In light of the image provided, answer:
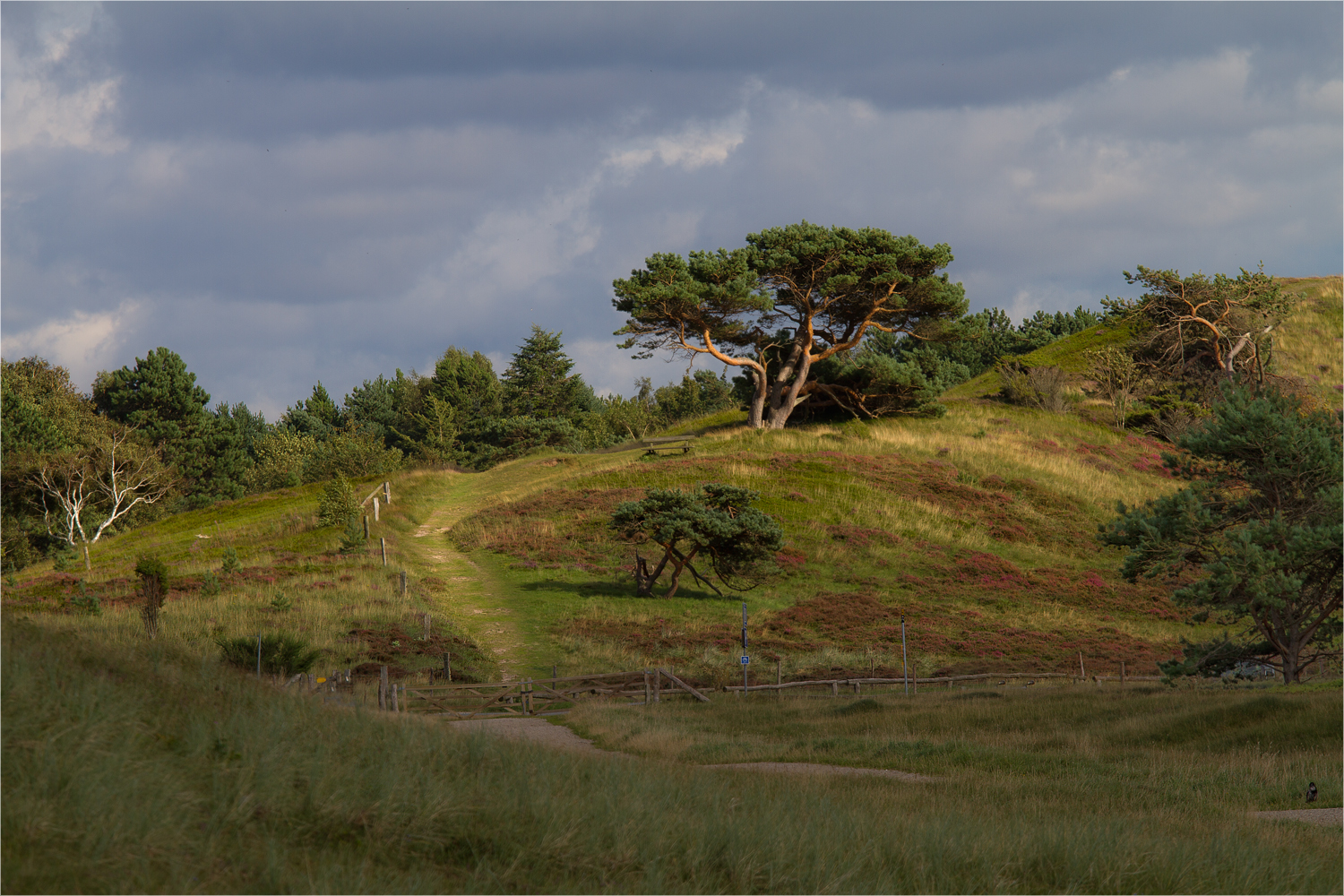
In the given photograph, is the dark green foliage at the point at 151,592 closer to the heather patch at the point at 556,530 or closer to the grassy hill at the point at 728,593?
the grassy hill at the point at 728,593

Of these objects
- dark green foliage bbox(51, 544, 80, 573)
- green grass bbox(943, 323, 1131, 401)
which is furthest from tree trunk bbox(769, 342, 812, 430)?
dark green foliage bbox(51, 544, 80, 573)

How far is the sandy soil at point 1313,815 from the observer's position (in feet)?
35.6

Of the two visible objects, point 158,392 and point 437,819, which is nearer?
point 437,819

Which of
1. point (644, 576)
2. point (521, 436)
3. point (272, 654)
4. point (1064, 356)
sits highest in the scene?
point (1064, 356)

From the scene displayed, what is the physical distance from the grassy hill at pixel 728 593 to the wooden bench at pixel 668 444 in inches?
50.2

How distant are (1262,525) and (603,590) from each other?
2250 centimetres

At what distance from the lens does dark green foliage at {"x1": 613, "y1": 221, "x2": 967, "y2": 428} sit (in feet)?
181

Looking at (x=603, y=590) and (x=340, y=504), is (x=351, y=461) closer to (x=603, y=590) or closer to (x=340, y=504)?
(x=340, y=504)

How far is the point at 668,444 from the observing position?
201 ft

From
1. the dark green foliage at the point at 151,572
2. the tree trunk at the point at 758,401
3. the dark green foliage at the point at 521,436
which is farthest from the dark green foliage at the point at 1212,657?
the dark green foliage at the point at 521,436

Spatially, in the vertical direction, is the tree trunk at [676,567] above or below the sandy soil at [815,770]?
above

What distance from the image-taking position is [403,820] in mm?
7375

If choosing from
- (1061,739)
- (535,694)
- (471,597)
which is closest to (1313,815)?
(1061,739)

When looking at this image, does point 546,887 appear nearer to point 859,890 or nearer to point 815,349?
point 859,890
